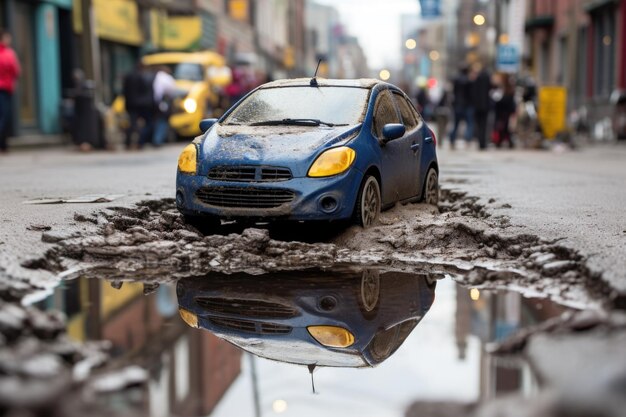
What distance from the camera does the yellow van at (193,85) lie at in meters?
26.5

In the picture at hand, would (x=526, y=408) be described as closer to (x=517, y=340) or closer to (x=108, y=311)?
(x=517, y=340)

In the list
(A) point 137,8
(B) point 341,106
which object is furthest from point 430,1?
(B) point 341,106

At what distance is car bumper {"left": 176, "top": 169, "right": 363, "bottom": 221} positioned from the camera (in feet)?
25.2

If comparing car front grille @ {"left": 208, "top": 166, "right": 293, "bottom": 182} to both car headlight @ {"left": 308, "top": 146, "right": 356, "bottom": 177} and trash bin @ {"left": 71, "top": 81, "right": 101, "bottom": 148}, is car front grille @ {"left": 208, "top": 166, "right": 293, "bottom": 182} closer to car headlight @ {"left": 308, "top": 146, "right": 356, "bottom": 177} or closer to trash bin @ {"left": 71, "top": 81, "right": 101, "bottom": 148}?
car headlight @ {"left": 308, "top": 146, "right": 356, "bottom": 177}

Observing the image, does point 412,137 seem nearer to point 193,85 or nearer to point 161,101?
point 161,101

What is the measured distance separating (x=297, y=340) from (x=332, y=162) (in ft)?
10.1

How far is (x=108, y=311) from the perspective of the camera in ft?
18.0

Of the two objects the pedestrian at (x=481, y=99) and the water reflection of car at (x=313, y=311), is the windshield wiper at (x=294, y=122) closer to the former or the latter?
the water reflection of car at (x=313, y=311)

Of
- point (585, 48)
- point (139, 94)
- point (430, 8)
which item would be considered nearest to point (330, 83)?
point (139, 94)

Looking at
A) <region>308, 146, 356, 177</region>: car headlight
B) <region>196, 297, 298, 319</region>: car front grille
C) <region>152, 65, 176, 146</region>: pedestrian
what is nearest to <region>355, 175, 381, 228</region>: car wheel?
<region>308, 146, 356, 177</region>: car headlight

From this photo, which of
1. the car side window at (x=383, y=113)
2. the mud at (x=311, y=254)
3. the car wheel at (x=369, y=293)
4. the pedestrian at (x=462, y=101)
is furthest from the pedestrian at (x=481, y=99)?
the car wheel at (x=369, y=293)

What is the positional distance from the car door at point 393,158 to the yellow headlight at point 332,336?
3604mm

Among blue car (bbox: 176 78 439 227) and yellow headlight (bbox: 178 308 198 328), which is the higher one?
blue car (bbox: 176 78 439 227)

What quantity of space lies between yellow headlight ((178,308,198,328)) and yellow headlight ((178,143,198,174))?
8.92 feet
